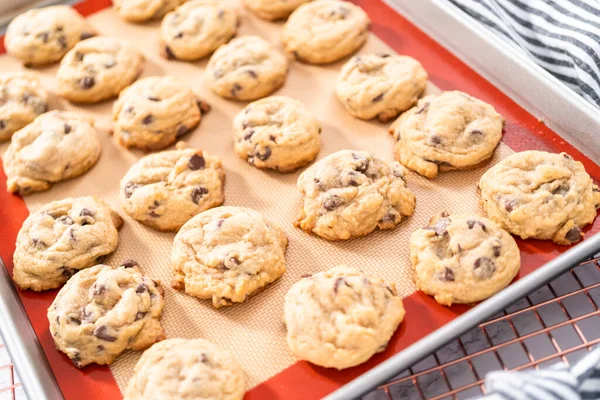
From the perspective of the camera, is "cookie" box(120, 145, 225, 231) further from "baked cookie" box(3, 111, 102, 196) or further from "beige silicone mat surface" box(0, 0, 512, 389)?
"baked cookie" box(3, 111, 102, 196)

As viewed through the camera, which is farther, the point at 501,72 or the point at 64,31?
the point at 64,31

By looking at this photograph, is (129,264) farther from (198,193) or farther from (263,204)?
(263,204)

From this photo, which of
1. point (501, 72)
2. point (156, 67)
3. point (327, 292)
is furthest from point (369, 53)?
point (327, 292)

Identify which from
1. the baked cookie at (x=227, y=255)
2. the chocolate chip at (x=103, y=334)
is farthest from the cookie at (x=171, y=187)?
the chocolate chip at (x=103, y=334)

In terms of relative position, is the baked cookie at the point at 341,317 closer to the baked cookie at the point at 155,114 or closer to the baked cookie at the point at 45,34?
the baked cookie at the point at 155,114

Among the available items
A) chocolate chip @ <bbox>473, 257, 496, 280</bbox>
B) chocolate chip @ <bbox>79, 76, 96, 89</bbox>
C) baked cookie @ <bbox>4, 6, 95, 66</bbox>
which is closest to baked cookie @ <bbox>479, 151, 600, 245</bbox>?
chocolate chip @ <bbox>473, 257, 496, 280</bbox>

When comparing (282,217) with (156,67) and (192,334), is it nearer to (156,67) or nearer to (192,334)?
(192,334)
